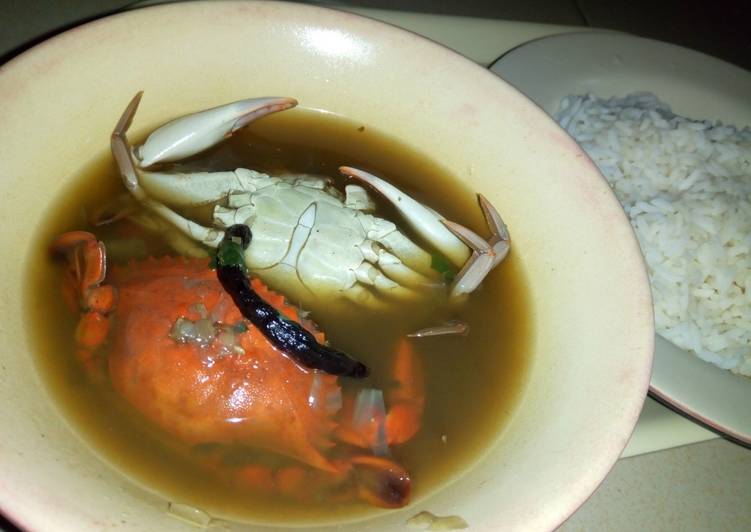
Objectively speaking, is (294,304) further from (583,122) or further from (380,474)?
(583,122)

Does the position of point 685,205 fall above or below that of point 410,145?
below

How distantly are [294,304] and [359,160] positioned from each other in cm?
41

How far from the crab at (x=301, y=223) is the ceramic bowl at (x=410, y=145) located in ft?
0.25

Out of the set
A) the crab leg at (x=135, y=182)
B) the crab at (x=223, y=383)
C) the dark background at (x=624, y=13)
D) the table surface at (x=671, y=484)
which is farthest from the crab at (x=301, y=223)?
the dark background at (x=624, y=13)

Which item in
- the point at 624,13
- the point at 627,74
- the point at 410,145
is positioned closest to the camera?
the point at 410,145

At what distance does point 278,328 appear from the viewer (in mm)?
989

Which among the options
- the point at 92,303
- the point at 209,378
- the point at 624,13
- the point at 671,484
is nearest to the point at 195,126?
the point at 92,303

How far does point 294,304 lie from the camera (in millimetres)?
1222

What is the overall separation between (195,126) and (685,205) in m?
1.21

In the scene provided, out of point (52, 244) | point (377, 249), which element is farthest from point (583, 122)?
point (52, 244)

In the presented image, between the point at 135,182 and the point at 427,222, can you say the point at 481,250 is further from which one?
the point at 135,182

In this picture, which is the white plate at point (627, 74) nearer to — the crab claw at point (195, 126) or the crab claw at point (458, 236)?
the crab claw at point (458, 236)

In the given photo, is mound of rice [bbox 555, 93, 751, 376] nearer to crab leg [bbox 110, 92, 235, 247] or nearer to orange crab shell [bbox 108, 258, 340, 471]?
orange crab shell [bbox 108, 258, 340, 471]

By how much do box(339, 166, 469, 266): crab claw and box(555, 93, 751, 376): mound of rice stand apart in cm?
50
